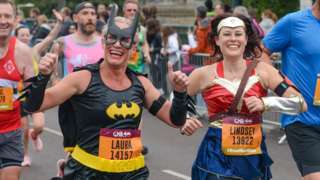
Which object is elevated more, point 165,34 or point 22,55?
point 22,55

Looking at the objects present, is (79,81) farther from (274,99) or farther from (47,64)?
(274,99)

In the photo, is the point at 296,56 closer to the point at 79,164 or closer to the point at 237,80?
the point at 237,80

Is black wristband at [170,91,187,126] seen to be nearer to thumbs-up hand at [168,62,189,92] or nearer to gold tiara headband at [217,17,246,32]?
thumbs-up hand at [168,62,189,92]

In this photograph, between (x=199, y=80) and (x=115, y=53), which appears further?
(x=199, y=80)

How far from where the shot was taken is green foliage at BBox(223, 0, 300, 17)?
2438 cm

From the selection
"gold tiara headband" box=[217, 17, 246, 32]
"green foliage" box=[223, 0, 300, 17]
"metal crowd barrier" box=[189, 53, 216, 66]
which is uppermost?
"gold tiara headband" box=[217, 17, 246, 32]

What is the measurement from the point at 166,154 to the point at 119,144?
516 centimetres

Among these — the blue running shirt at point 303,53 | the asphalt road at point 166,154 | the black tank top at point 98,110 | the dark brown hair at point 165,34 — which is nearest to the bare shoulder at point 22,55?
the black tank top at point 98,110

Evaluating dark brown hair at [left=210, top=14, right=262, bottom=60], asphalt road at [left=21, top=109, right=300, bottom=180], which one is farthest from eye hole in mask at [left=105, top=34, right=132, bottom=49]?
asphalt road at [left=21, top=109, right=300, bottom=180]

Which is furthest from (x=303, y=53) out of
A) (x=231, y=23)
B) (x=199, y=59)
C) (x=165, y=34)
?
(x=165, y=34)

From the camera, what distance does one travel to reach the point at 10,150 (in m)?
5.75

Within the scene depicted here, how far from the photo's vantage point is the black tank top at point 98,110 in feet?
14.6

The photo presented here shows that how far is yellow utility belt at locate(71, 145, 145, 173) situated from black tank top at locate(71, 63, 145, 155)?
1.4 inches

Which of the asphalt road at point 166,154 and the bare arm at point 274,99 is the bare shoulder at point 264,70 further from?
the asphalt road at point 166,154
